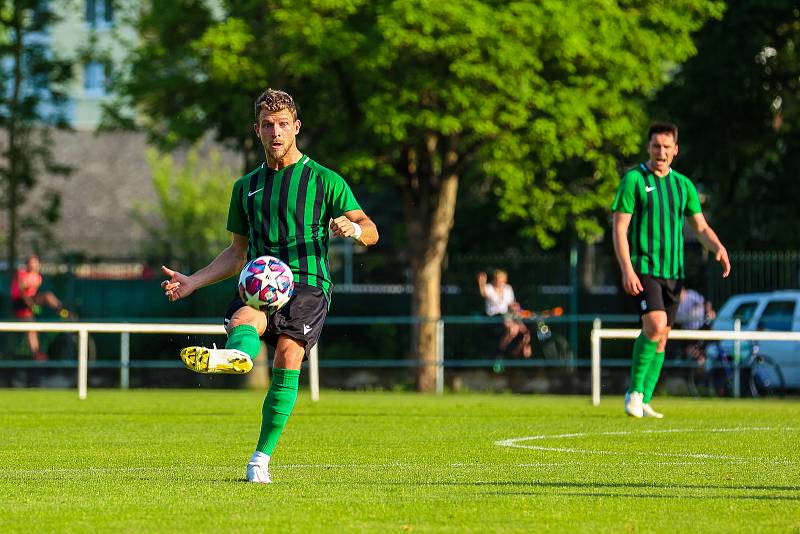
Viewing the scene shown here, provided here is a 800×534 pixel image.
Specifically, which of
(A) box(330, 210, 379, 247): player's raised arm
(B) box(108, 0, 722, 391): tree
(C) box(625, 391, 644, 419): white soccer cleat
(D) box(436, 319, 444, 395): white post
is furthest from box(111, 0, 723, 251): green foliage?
(A) box(330, 210, 379, 247): player's raised arm

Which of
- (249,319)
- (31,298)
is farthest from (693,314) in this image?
(249,319)

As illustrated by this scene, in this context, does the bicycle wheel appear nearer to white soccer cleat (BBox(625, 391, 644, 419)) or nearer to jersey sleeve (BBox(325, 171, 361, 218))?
white soccer cleat (BBox(625, 391, 644, 419))

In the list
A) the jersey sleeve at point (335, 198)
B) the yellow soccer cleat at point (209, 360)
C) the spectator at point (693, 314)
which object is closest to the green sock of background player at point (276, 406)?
the yellow soccer cleat at point (209, 360)

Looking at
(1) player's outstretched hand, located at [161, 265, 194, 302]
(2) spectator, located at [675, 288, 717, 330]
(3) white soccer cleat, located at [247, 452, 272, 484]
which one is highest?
(1) player's outstretched hand, located at [161, 265, 194, 302]

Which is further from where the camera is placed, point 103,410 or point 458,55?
point 458,55

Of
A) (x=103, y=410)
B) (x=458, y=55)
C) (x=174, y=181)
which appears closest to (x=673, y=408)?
(x=103, y=410)

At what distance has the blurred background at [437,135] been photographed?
89.4 ft

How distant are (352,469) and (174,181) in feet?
220

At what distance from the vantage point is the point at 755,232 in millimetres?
35875

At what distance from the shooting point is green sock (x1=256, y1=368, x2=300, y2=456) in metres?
9.10

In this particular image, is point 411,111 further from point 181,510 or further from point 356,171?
point 181,510

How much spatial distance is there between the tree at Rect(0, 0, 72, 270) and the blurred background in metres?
0.05

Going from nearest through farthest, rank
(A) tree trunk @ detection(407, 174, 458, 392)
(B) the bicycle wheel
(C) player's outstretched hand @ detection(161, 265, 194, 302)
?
(C) player's outstretched hand @ detection(161, 265, 194, 302) < (B) the bicycle wheel < (A) tree trunk @ detection(407, 174, 458, 392)

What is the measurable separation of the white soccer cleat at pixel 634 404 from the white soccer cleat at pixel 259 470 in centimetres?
701
